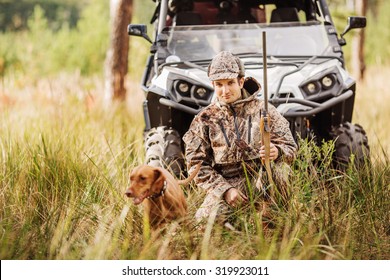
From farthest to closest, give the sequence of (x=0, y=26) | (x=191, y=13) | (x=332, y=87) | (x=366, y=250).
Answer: (x=0, y=26)
(x=191, y=13)
(x=332, y=87)
(x=366, y=250)

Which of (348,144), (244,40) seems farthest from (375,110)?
(348,144)

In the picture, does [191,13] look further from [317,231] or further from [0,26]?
[0,26]

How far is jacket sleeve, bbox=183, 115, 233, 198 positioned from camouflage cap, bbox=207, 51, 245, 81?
353 millimetres

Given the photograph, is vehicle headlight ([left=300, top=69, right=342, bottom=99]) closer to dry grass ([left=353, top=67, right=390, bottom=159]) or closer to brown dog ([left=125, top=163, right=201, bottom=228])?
dry grass ([left=353, top=67, right=390, bottom=159])

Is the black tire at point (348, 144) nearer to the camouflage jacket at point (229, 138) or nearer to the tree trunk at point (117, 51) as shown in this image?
the camouflage jacket at point (229, 138)

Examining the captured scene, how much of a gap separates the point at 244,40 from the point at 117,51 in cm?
383

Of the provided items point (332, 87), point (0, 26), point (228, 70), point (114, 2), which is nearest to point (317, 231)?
point (228, 70)

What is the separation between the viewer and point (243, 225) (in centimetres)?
445

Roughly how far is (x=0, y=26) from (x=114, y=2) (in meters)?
22.3

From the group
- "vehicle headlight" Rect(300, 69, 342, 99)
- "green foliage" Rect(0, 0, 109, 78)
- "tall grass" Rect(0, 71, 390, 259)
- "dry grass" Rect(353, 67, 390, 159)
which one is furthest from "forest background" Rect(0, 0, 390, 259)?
"green foliage" Rect(0, 0, 109, 78)

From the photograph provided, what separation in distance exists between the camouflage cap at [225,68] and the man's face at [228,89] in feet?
0.18

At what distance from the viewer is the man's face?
456cm

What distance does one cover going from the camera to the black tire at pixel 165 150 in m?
5.68
